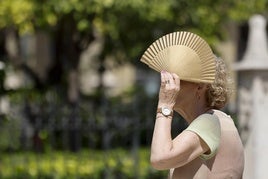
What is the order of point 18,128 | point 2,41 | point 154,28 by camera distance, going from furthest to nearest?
1. point 2,41
2. point 154,28
3. point 18,128

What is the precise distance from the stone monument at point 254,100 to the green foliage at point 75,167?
108 cm

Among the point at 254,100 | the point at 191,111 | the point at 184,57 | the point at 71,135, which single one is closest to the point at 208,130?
the point at 191,111

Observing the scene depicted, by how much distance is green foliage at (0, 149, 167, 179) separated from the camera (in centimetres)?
905

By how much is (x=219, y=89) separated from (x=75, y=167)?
594cm

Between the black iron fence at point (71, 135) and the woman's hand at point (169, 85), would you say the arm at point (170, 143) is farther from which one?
the black iron fence at point (71, 135)

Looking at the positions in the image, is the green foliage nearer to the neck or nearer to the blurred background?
the blurred background

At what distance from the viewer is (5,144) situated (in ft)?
32.0

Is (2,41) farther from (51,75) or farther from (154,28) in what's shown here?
(154,28)

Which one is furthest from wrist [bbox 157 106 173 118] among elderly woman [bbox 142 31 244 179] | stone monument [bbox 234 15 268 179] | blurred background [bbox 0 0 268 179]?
blurred background [bbox 0 0 268 179]

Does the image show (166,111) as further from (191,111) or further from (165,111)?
(191,111)

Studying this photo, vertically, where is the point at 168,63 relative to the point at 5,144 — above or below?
above

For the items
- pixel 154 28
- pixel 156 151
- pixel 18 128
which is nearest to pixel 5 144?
pixel 18 128

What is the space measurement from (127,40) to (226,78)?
29.0 ft

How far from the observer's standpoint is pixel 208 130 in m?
3.26
